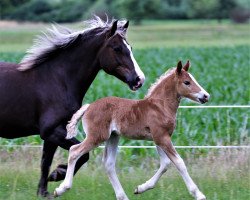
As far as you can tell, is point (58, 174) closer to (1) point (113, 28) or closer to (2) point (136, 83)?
(2) point (136, 83)

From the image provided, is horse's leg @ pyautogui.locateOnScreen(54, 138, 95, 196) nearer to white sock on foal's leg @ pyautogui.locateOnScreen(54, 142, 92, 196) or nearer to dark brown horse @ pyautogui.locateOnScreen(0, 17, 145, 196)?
white sock on foal's leg @ pyautogui.locateOnScreen(54, 142, 92, 196)

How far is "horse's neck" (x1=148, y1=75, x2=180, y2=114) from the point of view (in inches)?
292

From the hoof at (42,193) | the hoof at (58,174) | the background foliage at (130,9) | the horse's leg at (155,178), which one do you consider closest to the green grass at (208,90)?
the hoof at (58,174)

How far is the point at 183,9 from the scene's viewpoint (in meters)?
102

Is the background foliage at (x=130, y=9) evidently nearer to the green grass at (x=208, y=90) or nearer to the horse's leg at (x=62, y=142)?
the green grass at (x=208, y=90)

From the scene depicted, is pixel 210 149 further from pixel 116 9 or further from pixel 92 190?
pixel 116 9

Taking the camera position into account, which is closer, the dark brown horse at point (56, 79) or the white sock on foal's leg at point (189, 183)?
the white sock on foal's leg at point (189, 183)

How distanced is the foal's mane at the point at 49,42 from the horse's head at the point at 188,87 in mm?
1206

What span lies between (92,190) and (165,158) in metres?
1.17

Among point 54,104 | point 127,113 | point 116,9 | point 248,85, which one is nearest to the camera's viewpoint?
point 127,113

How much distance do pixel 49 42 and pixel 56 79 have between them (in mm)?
484

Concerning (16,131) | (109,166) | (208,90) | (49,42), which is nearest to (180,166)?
(109,166)

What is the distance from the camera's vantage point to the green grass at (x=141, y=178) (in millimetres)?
8039

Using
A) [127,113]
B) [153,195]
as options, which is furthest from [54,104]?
[153,195]
